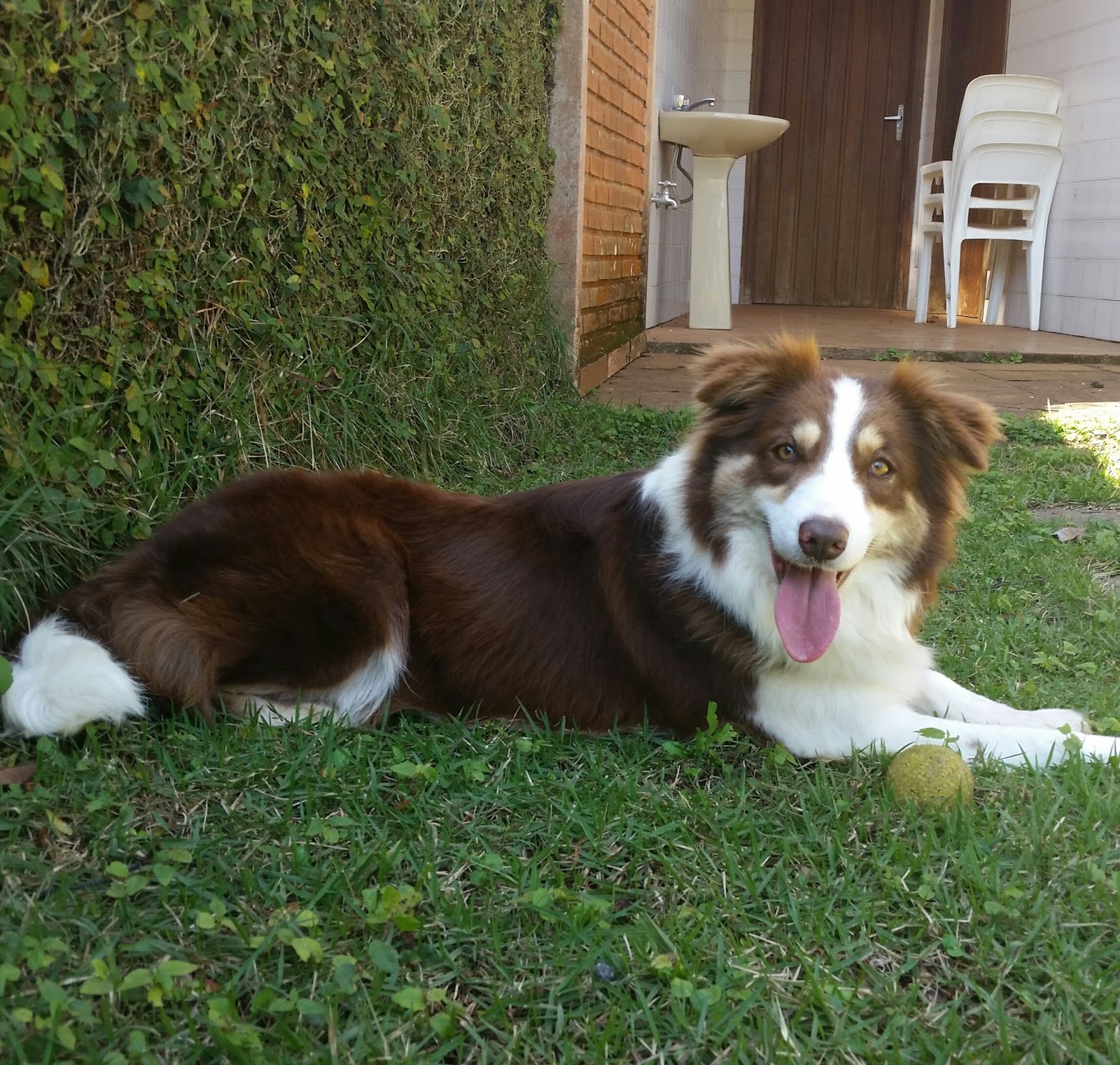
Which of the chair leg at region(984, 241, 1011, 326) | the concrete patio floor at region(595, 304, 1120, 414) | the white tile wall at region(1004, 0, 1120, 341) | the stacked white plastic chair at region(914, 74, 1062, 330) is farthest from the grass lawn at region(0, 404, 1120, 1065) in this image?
the chair leg at region(984, 241, 1011, 326)

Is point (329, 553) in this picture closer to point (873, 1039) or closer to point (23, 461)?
point (23, 461)

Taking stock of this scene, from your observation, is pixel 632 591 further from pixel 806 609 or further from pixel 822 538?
pixel 822 538

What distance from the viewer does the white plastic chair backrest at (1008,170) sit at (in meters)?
10.5

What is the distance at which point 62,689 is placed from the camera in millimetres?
2338

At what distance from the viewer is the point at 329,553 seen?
2.76 metres

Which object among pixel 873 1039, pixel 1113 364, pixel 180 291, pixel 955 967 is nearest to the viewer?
pixel 873 1039

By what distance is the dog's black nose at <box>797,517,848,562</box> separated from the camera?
7.80 ft

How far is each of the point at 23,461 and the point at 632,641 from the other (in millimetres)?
1563

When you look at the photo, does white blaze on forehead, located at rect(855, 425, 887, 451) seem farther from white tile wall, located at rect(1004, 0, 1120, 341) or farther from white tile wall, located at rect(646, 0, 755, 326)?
white tile wall, located at rect(1004, 0, 1120, 341)

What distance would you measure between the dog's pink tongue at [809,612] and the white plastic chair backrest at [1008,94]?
31.1 feet

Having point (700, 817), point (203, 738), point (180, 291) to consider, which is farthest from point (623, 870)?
point (180, 291)

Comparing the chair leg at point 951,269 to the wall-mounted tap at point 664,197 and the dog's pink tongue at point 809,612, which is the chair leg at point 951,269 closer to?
the wall-mounted tap at point 664,197

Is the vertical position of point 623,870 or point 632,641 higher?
point 632,641

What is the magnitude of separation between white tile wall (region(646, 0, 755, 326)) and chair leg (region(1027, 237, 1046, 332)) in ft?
12.0
